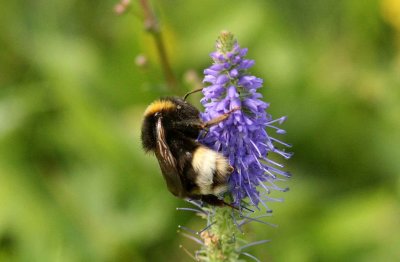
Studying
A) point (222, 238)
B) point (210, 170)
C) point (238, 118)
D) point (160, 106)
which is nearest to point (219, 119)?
point (238, 118)

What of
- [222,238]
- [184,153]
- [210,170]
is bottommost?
[222,238]

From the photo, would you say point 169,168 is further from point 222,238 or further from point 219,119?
point 222,238

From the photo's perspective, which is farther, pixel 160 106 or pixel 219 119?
pixel 160 106

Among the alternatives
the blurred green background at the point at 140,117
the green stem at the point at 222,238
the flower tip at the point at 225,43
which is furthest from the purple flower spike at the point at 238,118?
the blurred green background at the point at 140,117

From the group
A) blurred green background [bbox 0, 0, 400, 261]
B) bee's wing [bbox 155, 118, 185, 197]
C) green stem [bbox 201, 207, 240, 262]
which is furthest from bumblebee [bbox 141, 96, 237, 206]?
blurred green background [bbox 0, 0, 400, 261]

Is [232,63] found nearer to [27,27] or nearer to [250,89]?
[250,89]

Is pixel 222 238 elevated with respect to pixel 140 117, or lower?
lower

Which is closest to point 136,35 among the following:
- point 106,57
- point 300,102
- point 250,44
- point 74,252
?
point 106,57
